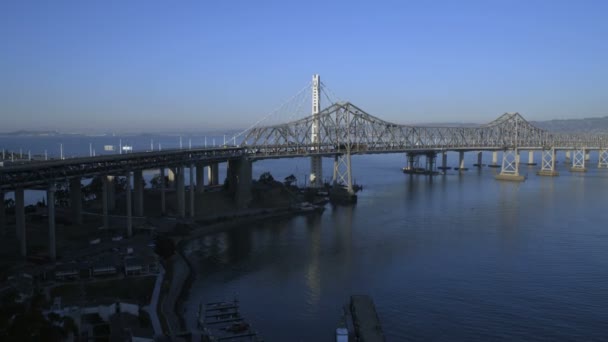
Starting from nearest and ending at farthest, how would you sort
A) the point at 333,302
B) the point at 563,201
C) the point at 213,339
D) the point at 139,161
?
the point at 213,339 < the point at 333,302 < the point at 139,161 < the point at 563,201

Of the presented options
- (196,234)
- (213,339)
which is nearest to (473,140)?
(196,234)

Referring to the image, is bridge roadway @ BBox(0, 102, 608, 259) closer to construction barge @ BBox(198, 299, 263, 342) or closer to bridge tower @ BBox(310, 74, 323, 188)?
bridge tower @ BBox(310, 74, 323, 188)

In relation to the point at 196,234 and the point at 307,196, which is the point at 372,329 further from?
the point at 307,196

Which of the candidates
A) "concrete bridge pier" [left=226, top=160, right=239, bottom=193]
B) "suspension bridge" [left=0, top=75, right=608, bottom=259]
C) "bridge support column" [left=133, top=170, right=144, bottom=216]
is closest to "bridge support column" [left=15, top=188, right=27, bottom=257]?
"suspension bridge" [left=0, top=75, right=608, bottom=259]

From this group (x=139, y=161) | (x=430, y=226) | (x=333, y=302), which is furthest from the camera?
(x=430, y=226)

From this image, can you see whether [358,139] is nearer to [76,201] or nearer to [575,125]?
[76,201]
